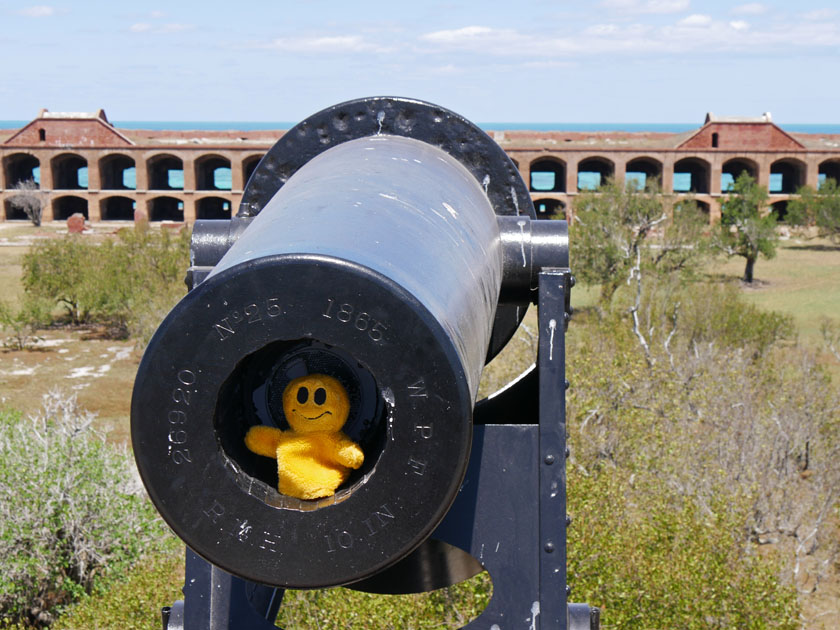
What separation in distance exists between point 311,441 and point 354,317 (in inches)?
10.6

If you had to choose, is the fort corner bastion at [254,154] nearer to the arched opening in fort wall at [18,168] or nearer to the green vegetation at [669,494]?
the arched opening in fort wall at [18,168]

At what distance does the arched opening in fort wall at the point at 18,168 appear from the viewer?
35.4 metres

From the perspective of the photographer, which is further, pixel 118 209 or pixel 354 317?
pixel 118 209

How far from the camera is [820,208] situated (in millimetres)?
31453

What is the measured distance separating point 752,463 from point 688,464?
949 millimetres

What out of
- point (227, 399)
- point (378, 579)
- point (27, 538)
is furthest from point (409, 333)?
point (27, 538)

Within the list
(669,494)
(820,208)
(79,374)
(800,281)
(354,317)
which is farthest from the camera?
(820,208)

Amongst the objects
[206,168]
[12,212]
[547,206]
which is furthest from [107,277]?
[547,206]

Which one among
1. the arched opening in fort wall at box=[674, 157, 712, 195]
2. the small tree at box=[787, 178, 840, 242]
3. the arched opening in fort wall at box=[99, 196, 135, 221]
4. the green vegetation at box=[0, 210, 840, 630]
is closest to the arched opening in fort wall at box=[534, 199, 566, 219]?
the arched opening in fort wall at box=[674, 157, 712, 195]

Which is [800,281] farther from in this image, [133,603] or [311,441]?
[311,441]

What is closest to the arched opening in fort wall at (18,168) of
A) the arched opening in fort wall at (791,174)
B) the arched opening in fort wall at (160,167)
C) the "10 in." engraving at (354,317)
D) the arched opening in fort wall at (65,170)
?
the arched opening in fort wall at (65,170)

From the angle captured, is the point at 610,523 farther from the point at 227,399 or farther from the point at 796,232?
the point at 796,232

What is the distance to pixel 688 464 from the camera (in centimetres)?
987

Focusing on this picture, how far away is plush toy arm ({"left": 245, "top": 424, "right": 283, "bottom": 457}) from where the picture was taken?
1.65 meters
